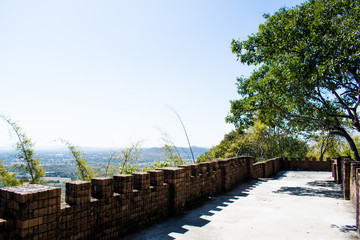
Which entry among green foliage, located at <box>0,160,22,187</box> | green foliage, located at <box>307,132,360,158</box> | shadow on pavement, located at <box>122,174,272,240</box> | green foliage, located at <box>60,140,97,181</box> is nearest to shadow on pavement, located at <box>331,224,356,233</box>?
shadow on pavement, located at <box>122,174,272,240</box>

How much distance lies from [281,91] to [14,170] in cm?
1165

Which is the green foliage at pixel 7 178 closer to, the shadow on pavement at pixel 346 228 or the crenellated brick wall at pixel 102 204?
the crenellated brick wall at pixel 102 204

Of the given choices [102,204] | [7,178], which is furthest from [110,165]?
[102,204]

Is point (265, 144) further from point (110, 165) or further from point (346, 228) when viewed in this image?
point (346, 228)

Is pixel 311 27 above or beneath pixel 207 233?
above

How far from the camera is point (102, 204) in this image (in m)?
4.24

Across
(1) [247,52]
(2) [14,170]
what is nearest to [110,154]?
(2) [14,170]

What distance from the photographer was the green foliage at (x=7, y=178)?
1051 cm

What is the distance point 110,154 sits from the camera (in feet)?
40.1

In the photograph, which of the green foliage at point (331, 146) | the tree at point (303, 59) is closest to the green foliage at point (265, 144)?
the green foliage at point (331, 146)

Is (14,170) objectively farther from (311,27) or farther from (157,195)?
(311,27)

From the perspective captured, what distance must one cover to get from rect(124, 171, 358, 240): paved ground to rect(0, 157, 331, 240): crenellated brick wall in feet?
1.05

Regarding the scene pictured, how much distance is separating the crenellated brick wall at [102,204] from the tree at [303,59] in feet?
14.8

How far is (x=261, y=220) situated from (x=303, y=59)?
5965 mm
